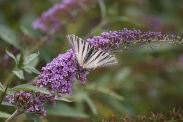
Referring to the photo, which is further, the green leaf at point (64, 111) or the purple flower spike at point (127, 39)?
the green leaf at point (64, 111)

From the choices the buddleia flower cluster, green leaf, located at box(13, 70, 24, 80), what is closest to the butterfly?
the buddleia flower cluster

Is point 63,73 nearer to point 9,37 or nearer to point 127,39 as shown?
point 127,39

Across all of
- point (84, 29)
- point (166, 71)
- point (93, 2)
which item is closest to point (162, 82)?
point (166, 71)

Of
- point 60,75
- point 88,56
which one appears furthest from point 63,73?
point 88,56

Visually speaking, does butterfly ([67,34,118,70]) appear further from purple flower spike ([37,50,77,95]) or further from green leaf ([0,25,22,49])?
green leaf ([0,25,22,49])

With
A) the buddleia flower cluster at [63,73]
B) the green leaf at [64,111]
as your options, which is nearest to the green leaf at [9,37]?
the green leaf at [64,111]

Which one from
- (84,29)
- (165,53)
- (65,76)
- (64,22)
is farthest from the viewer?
(84,29)

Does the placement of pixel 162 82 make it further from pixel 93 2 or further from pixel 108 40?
pixel 108 40

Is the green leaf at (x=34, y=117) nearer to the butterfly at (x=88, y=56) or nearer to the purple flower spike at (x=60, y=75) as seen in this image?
the purple flower spike at (x=60, y=75)
